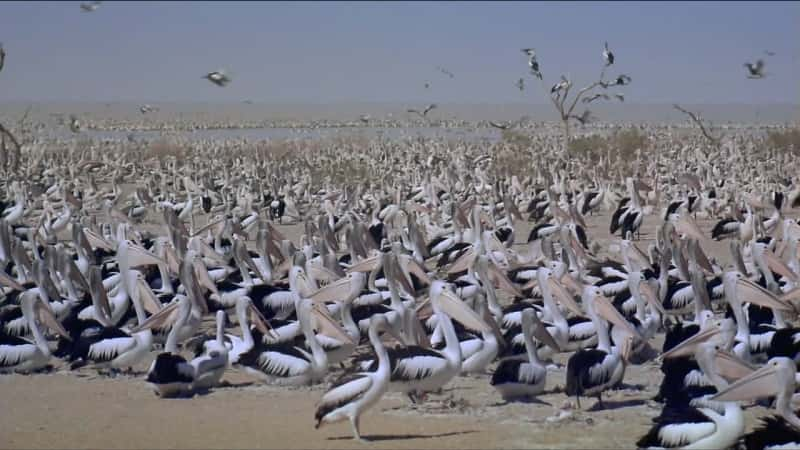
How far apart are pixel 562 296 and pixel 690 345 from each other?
187cm

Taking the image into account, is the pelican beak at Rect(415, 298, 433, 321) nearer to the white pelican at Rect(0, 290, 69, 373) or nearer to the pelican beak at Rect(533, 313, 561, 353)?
the pelican beak at Rect(533, 313, 561, 353)

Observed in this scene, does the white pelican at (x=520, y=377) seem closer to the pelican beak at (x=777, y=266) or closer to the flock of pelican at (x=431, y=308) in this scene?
the flock of pelican at (x=431, y=308)

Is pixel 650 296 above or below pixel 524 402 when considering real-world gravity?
above

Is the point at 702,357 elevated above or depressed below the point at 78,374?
above

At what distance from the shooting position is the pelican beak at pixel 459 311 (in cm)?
716

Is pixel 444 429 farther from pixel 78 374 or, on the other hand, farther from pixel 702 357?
pixel 78 374

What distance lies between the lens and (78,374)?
8.08m

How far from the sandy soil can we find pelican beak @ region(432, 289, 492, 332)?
423mm

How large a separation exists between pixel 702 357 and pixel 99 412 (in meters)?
3.50

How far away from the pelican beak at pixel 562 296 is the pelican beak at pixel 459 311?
1.13 meters

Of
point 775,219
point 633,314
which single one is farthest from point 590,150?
point 633,314

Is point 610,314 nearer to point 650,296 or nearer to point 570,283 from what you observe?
point 650,296

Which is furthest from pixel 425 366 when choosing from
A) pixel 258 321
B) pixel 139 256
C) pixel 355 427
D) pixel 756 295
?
pixel 139 256

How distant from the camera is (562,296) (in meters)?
8.16
